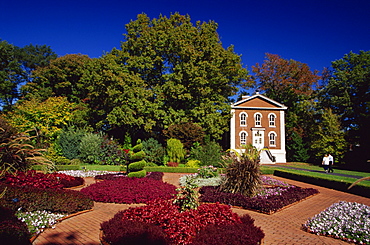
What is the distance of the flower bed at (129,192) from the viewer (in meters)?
9.52

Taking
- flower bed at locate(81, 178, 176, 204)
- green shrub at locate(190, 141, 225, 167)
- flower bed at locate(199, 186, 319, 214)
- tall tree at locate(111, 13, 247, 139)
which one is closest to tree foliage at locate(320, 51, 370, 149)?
tall tree at locate(111, 13, 247, 139)

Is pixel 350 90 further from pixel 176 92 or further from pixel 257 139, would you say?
pixel 176 92

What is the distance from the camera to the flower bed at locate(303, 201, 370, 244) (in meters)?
6.11

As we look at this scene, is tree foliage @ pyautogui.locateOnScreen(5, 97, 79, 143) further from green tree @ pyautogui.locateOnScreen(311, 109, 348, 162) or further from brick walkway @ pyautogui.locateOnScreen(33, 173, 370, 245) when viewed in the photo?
green tree @ pyautogui.locateOnScreen(311, 109, 348, 162)

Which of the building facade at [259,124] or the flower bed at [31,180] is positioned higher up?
the building facade at [259,124]

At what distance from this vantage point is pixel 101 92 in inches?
1139

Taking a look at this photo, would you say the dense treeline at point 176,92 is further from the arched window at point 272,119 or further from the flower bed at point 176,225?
the flower bed at point 176,225

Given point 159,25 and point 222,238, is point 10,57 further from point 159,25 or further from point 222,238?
point 222,238

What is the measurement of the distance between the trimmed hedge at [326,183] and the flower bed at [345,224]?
4685 mm

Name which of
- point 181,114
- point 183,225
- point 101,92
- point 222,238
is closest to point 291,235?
point 222,238

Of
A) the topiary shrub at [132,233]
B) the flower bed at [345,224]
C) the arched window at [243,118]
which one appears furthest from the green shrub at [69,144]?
the flower bed at [345,224]

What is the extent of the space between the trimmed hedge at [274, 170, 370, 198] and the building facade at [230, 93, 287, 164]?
13761 mm

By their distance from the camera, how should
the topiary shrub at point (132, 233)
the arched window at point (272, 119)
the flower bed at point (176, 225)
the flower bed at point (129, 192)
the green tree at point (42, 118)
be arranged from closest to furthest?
the topiary shrub at point (132, 233) → the flower bed at point (176, 225) → the flower bed at point (129, 192) → the green tree at point (42, 118) → the arched window at point (272, 119)

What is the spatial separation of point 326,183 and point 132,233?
484 inches
